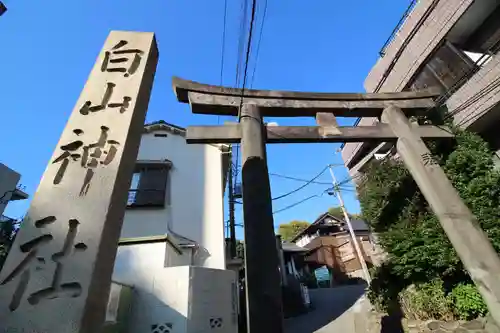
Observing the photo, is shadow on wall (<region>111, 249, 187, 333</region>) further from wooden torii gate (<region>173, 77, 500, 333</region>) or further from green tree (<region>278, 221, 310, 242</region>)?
green tree (<region>278, 221, 310, 242</region>)

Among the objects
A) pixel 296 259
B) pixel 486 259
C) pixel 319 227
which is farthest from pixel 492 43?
pixel 319 227

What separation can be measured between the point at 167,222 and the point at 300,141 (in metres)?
6.46

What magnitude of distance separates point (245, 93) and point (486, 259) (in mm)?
4683

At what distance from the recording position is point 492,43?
8.12m

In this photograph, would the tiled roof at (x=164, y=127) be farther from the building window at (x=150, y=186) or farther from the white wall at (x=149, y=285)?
the white wall at (x=149, y=285)

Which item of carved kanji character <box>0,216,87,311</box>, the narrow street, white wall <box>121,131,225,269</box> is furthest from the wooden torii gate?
the narrow street

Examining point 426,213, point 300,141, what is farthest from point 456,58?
point 300,141

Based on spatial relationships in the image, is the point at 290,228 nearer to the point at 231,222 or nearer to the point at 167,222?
the point at 231,222

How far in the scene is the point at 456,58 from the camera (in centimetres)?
837

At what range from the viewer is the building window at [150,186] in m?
9.93

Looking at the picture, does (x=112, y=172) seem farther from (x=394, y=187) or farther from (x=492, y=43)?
(x=492, y=43)

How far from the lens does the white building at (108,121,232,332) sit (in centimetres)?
619

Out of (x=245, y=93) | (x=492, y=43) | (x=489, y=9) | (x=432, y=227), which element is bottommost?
(x=432, y=227)

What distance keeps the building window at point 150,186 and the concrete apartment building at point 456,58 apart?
7.75 metres
